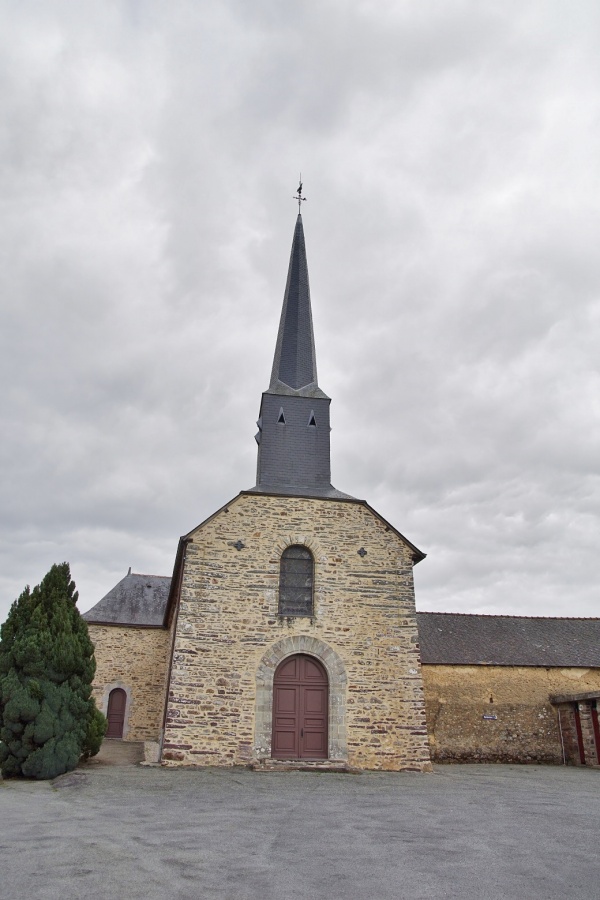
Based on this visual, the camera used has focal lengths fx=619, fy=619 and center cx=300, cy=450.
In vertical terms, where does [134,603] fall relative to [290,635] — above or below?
above

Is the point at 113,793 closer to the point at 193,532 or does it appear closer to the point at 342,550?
the point at 193,532

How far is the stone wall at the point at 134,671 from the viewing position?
20.4 meters

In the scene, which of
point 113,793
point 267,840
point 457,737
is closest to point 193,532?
point 113,793

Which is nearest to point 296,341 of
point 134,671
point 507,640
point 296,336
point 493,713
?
point 296,336

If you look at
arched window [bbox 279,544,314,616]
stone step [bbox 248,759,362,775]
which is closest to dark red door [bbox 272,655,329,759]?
stone step [bbox 248,759,362,775]

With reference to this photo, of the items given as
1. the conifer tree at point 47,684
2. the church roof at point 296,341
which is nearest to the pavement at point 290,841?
the conifer tree at point 47,684

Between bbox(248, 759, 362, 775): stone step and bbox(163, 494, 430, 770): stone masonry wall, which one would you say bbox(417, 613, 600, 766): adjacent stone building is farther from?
bbox(248, 759, 362, 775): stone step

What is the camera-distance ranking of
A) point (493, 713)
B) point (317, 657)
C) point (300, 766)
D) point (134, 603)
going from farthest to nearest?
point (134, 603) < point (493, 713) < point (317, 657) < point (300, 766)

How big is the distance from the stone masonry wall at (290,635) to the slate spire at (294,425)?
107 centimetres

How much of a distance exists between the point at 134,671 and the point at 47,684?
10.2m

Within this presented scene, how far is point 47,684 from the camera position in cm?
1127

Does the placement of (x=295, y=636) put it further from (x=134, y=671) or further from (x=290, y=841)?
(x=134, y=671)

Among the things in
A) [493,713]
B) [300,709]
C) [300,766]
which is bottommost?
[300,766]

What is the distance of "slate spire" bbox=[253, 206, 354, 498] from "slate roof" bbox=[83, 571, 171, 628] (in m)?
8.97
